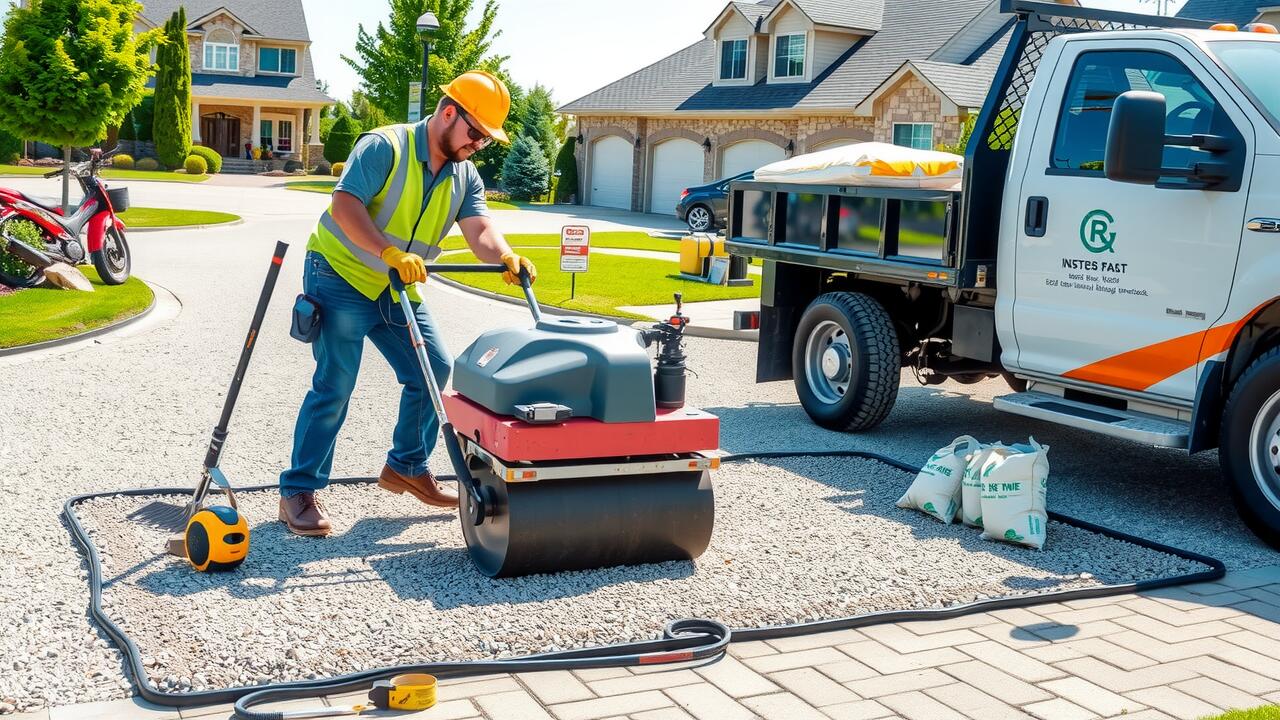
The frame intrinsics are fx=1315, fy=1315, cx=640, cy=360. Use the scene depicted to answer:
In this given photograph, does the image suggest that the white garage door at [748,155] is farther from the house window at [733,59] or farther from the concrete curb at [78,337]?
the concrete curb at [78,337]

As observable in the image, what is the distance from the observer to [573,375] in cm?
523

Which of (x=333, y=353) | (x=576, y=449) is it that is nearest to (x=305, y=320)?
(x=333, y=353)

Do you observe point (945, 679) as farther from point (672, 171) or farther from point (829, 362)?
point (672, 171)

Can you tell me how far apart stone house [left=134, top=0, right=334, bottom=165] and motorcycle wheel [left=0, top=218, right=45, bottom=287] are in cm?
4504

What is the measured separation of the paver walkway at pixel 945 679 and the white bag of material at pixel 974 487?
113cm

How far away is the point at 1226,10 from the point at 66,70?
26.1 meters

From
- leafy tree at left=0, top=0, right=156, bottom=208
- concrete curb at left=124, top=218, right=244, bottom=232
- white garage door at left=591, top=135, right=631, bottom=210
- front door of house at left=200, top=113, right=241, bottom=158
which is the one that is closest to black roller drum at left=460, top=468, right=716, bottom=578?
leafy tree at left=0, top=0, right=156, bottom=208

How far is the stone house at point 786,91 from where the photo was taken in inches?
1278

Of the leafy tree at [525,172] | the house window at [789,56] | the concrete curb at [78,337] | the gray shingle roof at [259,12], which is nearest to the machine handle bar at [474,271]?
the concrete curb at [78,337]

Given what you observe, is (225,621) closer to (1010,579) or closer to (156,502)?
(156,502)

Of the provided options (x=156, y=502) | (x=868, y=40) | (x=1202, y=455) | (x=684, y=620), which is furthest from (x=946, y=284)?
(x=868, y=40)

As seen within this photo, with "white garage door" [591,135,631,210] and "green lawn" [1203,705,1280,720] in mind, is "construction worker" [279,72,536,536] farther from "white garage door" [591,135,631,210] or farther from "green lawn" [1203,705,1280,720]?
"white garage door" [591,135,631,210]

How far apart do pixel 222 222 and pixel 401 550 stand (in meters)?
22.8

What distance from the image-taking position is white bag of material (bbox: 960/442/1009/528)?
6324mm
